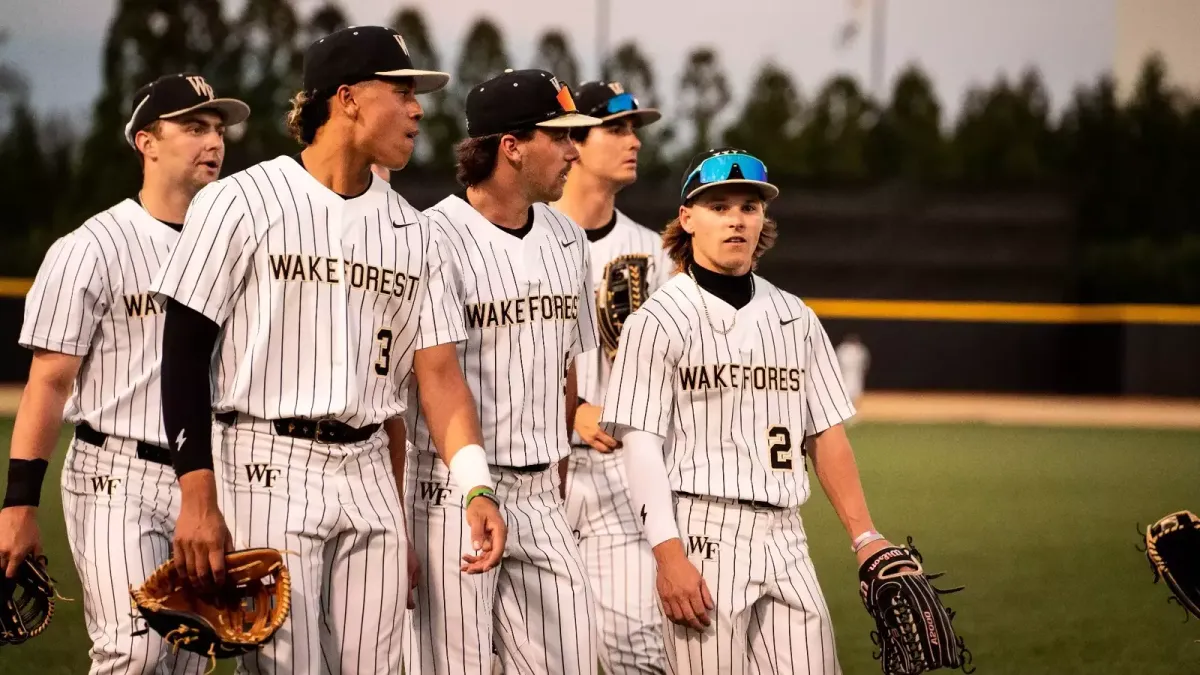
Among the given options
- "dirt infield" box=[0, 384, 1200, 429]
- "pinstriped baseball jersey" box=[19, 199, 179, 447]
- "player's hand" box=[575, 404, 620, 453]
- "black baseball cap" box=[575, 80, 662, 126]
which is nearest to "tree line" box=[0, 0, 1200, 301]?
"dirt infield" box=[0, 384, 1200, 429]

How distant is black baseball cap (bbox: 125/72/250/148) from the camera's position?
15.0 ft

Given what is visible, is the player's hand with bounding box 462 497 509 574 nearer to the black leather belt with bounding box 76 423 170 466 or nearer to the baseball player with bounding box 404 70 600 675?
the baseball player with bounding box 404 70 600 675

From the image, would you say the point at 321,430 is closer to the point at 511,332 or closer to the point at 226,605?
the point at 226,605

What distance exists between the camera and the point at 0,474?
A: 11984 millimetres

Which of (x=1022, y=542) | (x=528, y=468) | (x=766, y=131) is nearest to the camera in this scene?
(x=528, y=468)

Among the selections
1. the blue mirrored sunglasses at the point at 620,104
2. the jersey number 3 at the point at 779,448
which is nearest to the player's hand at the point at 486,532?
the jersey number 3 at the point at 779,448

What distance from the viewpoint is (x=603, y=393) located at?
556cm

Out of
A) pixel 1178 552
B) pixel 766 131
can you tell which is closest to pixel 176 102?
pixel 1178 552

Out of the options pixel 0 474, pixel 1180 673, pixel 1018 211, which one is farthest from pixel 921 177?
pixel 1180 673

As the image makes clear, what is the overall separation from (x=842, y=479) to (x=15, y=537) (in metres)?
2.21

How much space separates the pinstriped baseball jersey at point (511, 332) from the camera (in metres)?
4.07

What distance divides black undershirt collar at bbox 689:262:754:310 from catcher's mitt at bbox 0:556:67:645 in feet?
6.55

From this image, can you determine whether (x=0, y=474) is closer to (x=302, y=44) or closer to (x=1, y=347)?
(x=1, y=347)

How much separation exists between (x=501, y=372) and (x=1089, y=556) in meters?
6.19
